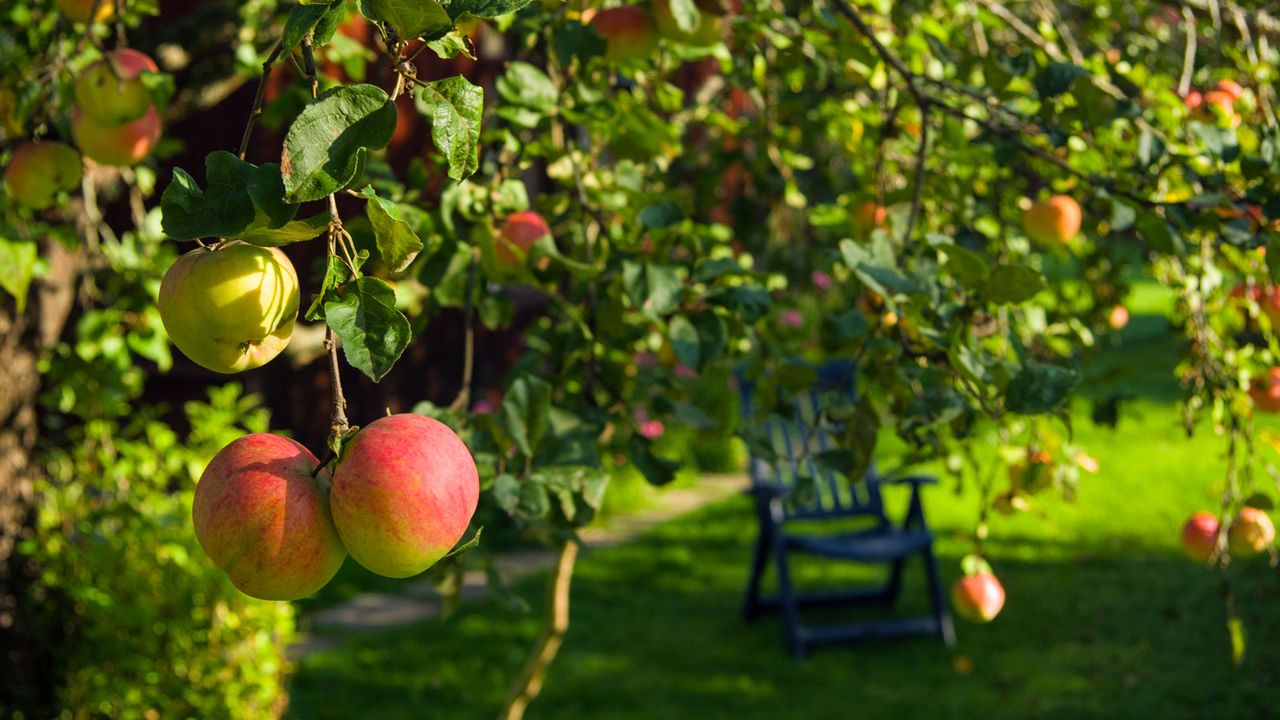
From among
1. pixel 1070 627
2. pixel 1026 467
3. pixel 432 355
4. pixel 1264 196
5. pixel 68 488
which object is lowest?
pixel 432 355

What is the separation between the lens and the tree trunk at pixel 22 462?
2793 mm

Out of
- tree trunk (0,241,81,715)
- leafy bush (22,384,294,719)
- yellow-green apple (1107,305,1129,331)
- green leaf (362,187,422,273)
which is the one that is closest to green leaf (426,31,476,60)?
green leaf (362,187,422,273)

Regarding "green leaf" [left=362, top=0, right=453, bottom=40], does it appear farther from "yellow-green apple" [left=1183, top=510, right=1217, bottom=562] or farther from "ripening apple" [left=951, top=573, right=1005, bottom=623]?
"yellow-green apple" [left=1183, top=510, right=1217, bottom=562]

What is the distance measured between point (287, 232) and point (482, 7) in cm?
22

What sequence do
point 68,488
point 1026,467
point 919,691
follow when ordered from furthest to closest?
point 919,691, point 68,488, point 1026,467

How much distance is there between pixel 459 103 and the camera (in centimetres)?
86

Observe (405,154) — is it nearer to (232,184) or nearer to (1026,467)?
(1026,467)

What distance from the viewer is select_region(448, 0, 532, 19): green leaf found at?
33.2 inches

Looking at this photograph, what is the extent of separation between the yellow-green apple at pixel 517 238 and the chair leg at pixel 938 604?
301 cm

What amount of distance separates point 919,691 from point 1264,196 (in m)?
2.67

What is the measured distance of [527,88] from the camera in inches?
67.4

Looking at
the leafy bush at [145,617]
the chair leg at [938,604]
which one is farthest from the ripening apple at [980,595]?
the chair leg at [938,604]

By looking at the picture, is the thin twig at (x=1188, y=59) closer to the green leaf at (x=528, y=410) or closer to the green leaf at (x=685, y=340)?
the green leaf at (x=685, y=340)

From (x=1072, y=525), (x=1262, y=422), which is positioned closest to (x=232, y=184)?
(x=1072, y=525)
